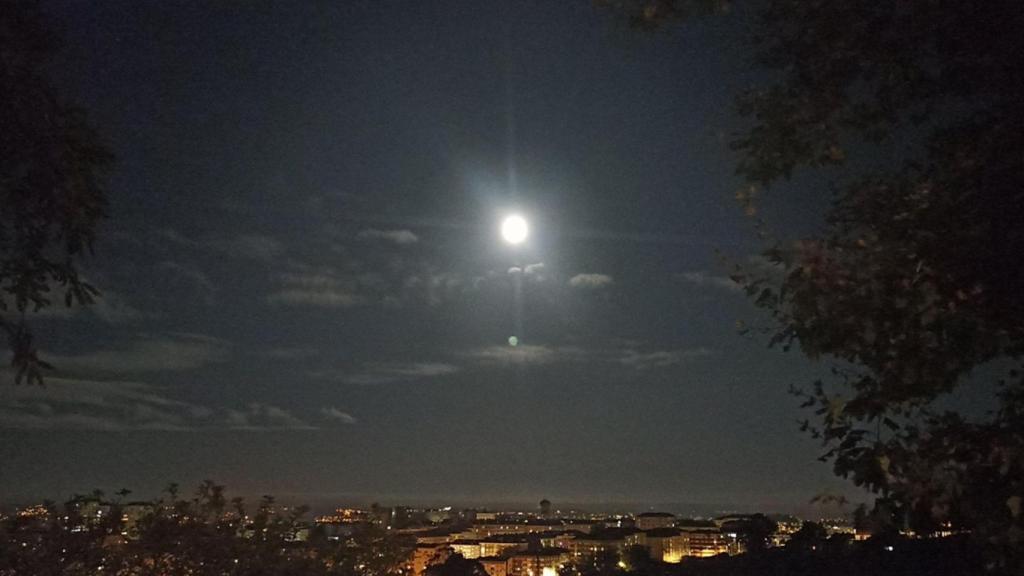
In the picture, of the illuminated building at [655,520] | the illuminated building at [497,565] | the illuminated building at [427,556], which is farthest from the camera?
the illuminated building at [655,520]

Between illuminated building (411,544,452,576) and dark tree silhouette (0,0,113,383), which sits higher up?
dark tree silhouette (0,0,113,383)

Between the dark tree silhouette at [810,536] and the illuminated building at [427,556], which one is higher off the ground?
the dark tree silhouette at [810,536]

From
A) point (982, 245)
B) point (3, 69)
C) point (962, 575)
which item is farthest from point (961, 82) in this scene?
point (3, 69)

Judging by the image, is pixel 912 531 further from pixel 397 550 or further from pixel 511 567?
pixel 511 567

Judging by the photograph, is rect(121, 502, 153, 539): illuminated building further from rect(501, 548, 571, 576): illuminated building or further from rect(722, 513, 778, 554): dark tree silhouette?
rect(722, 513, 778, 554): dark tree silhouette

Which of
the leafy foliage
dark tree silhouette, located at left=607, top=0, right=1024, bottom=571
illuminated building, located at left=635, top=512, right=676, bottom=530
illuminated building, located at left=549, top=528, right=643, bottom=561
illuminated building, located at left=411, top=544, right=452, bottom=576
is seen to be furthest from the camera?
illuminated building, located at left=635, top=512, right=676, bottom=530

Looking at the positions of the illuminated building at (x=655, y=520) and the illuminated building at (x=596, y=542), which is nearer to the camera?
the illuminated building at (x=596, y=542)

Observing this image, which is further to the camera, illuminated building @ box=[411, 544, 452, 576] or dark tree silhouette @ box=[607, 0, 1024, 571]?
illuminated building @ box=[411, 544, 452, 576]

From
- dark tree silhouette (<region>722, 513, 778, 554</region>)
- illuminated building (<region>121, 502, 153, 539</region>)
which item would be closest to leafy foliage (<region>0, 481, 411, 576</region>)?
illuminated building (<region>121, 502, 153, 539</region>)

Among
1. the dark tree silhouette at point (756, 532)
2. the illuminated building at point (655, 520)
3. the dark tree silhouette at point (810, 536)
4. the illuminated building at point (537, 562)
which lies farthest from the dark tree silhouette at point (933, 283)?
the illuminated building at point (655, 520)

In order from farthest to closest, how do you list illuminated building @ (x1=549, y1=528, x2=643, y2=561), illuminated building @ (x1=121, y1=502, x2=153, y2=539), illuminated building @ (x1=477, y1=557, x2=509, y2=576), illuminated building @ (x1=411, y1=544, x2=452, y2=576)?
illuminated building @ (x1=549, y1=528, x2=643, y2=561) < illuminated building @ (x1=477, y1=557, x2=509, y2=576) < illuminated building @ (x1=411, y1=544, x2=452, y2=576) < illuminated building @ (x1=121, y1=502, x2=153, y2=539)

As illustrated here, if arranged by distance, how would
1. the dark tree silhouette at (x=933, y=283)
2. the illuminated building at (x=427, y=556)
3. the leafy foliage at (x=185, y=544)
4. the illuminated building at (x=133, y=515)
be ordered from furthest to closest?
the illuminated building at (x=427, y=556)
the illuminated building at (x=133, y=515)
the leafy foliage at (x=185, y=544)
the dark tree silhouette at (x=933, y=283)

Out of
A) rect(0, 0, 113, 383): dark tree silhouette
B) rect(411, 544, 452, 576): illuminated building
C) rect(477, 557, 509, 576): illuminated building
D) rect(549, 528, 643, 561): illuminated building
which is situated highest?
rect(0, 0, 113, 383): dark tree silhouette

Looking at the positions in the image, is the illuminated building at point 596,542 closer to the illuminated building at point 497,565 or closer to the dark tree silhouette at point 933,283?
the illuminated building at point 497,565
